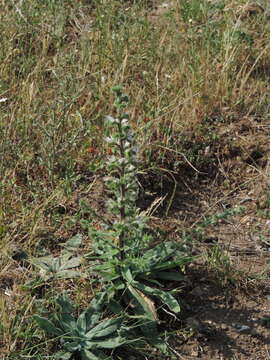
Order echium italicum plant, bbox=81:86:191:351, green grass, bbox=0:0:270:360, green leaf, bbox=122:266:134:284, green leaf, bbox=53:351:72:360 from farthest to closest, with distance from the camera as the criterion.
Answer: green grass, bbox=0:0:270:360 → green leaf, bbox=122:266:134:284 → echium italicum plant, bbox=81:86:191:351 → green leaf, bbox=53:351:72:360

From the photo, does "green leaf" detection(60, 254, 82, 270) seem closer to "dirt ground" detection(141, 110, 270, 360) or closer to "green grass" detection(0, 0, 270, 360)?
"green grass" detection(0, 0, 270, 360)

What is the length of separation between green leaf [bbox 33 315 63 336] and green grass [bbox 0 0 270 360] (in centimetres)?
7

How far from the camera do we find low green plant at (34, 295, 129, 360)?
308 cm

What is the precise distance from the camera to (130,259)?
3238 mm

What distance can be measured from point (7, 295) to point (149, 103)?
5.60ft

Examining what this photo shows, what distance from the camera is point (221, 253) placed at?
365 centimetres

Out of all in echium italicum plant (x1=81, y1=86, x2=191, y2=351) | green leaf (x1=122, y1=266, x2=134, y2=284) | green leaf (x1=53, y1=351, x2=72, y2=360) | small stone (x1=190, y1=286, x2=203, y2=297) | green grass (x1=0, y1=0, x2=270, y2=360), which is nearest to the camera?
green leaf (x1=53, y1=351, x2=72, y2=360)

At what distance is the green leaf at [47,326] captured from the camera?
3.04m

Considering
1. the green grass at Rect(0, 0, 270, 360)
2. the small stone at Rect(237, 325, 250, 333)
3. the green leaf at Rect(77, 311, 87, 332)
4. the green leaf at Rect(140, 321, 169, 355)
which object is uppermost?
the green grass at Rect(0, 0, 270, 360)

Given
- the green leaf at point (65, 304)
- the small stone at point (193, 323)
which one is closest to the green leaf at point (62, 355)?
the green leaf at point (65, 304)

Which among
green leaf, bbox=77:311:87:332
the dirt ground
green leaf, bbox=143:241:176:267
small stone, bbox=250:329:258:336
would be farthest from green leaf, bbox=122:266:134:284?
small stone, bbox=250:329:258:336

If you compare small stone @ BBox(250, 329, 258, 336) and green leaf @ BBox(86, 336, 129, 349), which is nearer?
green leaf @ BBox(86, 336, 129, 349)

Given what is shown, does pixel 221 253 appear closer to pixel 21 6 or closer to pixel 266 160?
pixel 266 160

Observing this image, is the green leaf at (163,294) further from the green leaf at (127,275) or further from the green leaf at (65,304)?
the green leaf at (65,304)
